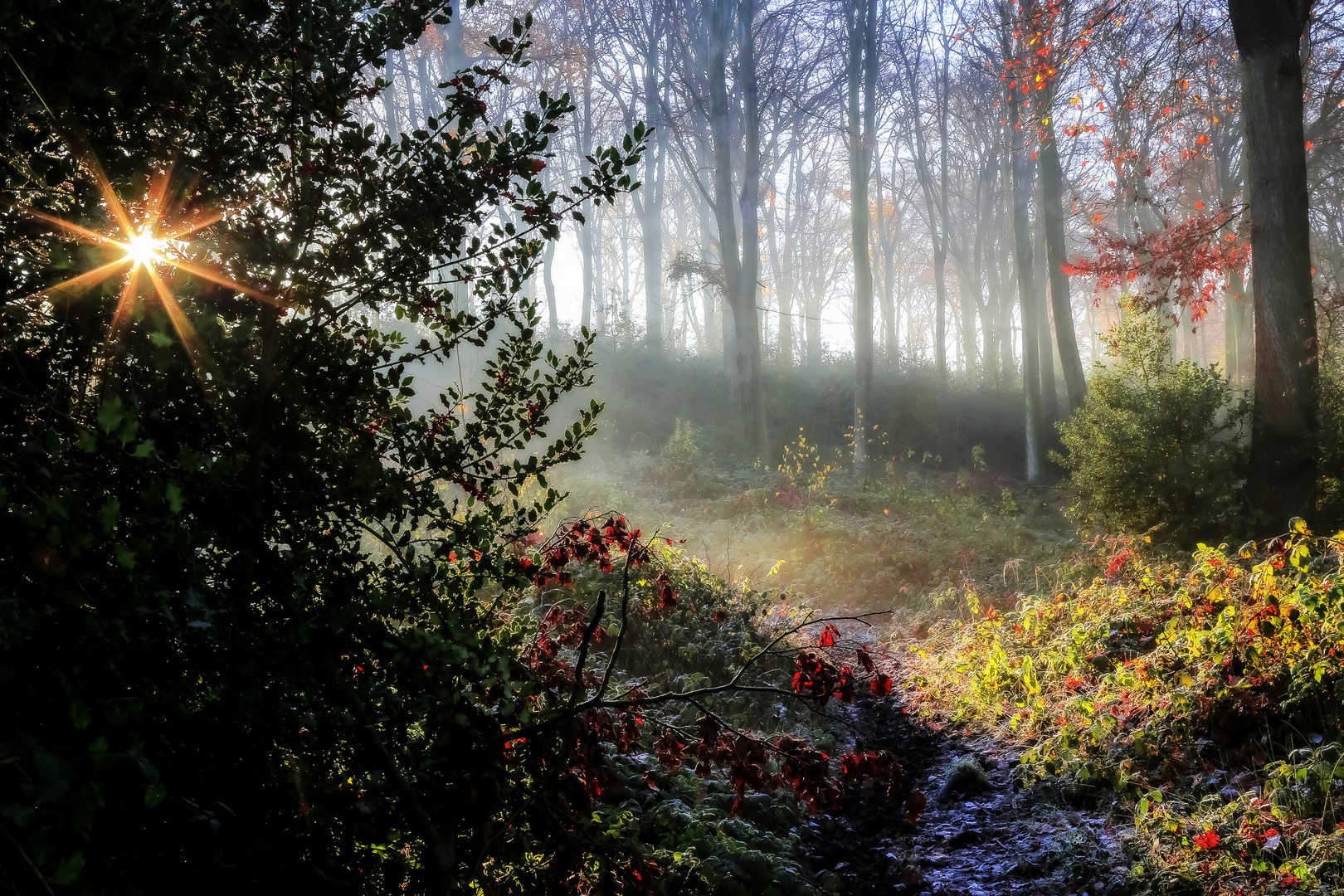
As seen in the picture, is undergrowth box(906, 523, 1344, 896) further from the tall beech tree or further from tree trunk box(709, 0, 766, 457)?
tree trunk box(709, 0, 766, 457)

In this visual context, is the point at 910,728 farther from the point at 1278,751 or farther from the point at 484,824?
the point at 484,824

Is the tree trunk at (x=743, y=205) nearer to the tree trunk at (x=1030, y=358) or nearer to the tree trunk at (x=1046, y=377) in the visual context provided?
the tree trunk at (x=1030, y=358)

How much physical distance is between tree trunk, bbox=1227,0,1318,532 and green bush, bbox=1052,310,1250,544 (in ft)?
1.36

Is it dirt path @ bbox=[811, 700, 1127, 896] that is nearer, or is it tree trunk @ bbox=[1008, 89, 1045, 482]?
dirt path @ bbox=[811, 700, 1127, 896]

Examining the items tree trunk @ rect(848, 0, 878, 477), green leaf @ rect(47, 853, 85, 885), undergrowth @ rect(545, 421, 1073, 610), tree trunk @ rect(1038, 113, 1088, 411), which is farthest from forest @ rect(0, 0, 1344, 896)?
tree trunk @ rect(848, 0, 878, 477)

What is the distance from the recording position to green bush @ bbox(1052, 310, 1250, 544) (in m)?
8.13

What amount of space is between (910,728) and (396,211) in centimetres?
572

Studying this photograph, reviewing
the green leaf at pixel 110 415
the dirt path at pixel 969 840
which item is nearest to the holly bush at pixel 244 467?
the green leaf at pixel 110 415

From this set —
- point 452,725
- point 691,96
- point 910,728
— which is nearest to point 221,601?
point 452,725

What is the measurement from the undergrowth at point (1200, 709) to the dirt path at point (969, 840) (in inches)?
8.1

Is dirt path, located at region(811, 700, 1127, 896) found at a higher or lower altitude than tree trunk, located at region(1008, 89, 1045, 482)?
lower

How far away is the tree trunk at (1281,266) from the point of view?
25.0 ft

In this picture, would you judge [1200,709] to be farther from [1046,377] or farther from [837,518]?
[1046,377]

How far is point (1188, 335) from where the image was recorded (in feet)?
149
